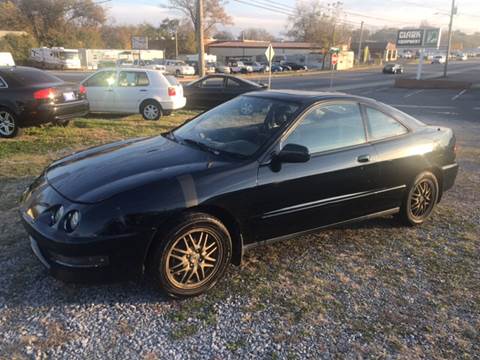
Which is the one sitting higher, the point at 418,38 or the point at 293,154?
the point at 418,38

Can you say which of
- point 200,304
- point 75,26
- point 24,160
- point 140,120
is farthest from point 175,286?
point 75,26

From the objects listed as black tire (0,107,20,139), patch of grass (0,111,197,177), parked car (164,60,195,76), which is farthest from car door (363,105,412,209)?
parked car (164,60,195,76)

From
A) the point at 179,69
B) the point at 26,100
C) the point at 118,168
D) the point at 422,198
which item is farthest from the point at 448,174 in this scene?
the point at 179,69

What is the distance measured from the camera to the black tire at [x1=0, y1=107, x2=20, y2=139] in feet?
26.8

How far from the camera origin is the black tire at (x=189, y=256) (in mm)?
2986

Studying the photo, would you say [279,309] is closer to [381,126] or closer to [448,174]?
[381,126]

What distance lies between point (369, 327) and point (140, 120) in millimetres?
9793

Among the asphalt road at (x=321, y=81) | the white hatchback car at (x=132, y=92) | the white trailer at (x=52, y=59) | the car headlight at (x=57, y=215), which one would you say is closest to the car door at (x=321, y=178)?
the car headlight at (x=57, y=215)

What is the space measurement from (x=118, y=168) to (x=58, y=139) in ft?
19.0

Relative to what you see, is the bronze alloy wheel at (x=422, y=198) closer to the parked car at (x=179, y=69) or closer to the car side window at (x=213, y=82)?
the car side window at (x=213, y=82)

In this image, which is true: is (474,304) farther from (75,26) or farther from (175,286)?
(75,26)

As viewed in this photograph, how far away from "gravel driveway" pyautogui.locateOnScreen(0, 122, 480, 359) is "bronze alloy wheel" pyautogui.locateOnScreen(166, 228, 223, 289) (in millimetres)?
166

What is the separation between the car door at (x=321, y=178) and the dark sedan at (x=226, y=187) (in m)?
0.01

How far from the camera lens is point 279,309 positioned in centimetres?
306
